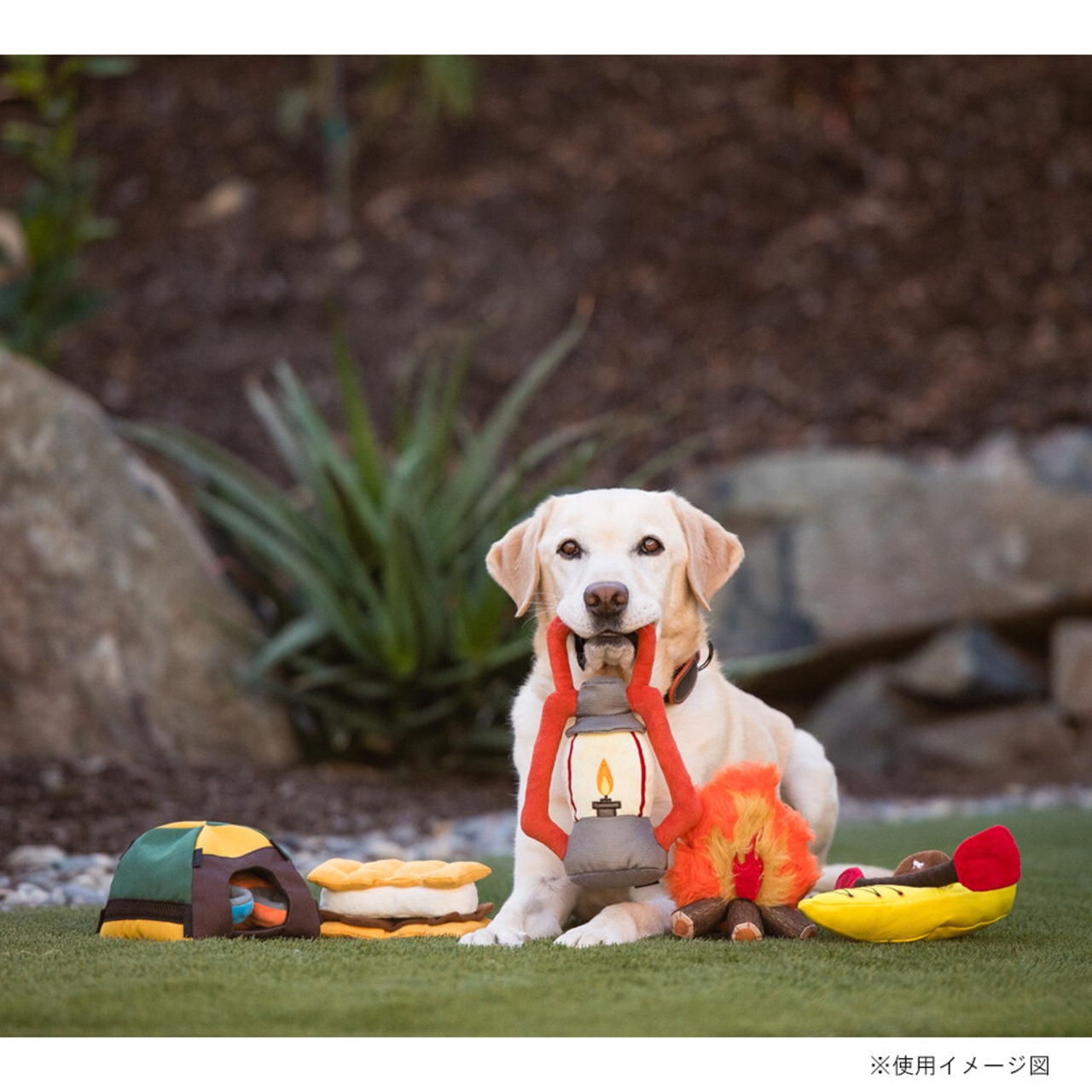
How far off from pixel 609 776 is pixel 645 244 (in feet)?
22.7

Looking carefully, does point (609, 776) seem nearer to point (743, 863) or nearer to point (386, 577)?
point (743, 863)

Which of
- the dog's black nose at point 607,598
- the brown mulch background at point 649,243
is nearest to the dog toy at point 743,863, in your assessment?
the dog's black nose at point 607,598

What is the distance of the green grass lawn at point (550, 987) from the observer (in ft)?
5.78

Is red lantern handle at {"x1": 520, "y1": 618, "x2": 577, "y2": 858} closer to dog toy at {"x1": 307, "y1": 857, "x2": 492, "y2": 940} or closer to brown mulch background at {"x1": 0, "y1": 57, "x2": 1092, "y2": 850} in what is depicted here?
dog toy at {"x1": 307, "y1": 857, "x2": 492, "y2": 940}

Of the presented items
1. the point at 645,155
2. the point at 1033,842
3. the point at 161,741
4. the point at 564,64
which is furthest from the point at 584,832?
the point at 564,64

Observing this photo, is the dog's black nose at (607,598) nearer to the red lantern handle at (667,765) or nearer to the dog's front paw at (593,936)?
the red lantern handle at (667,765)

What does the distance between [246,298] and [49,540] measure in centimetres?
416

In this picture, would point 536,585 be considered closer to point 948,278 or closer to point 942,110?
point 948,278

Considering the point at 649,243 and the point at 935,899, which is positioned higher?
the point at 649,243

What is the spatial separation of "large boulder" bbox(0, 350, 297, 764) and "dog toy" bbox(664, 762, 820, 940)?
3.01 meters

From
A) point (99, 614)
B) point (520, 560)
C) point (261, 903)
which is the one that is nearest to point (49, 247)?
point (99, 614)

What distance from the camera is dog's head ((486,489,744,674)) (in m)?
2.42

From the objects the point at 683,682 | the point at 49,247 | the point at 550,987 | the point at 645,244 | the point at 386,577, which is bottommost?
the point at 550,987

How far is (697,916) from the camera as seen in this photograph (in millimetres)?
2371
